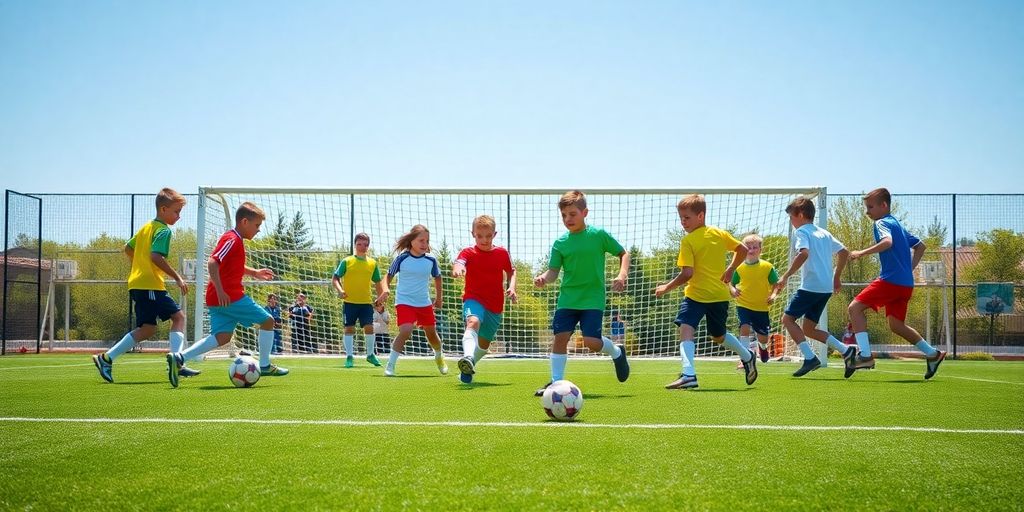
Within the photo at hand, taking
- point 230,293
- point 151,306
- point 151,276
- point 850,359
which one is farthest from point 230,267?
point 850,359

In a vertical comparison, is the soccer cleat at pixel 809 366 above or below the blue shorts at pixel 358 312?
below

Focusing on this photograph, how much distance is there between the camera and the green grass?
2.62 meters

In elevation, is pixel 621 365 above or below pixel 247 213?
below

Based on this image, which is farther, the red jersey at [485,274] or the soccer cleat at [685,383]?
the red jersey at [485,274]

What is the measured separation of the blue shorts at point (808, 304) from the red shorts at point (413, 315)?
4.21 m

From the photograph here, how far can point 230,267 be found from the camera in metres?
7.69

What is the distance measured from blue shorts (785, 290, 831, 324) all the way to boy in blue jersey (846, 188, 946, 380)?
32 centimetres

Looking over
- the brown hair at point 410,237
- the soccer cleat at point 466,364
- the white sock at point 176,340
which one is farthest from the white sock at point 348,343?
the soccer cleat at point 466,364

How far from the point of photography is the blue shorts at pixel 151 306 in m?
8.12

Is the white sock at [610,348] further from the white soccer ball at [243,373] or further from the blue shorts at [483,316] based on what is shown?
the white soccer ball at [243,373]

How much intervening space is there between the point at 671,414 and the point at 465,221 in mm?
11543

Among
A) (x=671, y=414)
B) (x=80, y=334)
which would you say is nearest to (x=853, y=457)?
(x=671, y=414)

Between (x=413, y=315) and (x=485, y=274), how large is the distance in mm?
1435

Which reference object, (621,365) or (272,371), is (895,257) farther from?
(272,371)
